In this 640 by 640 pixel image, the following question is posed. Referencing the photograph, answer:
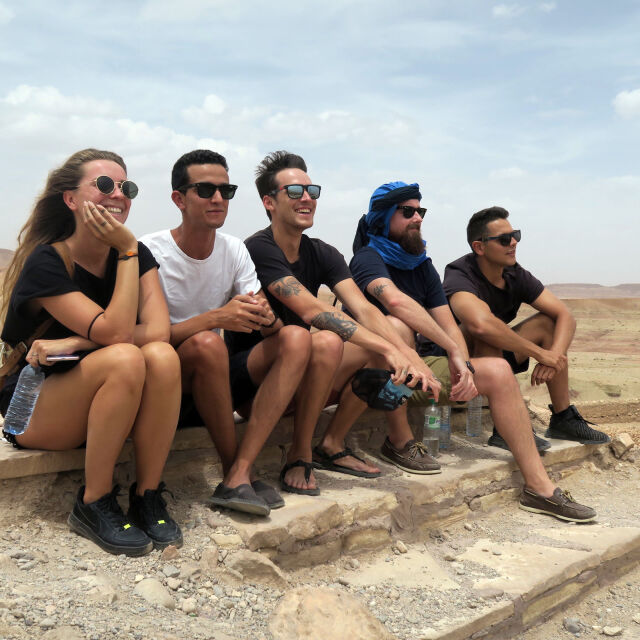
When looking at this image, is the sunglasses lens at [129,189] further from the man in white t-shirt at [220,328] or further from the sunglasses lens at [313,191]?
the sunglasses lens at [313,191]

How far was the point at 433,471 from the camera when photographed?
169 inches

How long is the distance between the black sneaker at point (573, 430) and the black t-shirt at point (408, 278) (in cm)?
155

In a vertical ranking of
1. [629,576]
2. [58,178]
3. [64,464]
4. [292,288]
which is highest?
[58,178]

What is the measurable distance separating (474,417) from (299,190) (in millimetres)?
2399

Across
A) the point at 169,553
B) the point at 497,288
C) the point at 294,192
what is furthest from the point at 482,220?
the point at 169,553

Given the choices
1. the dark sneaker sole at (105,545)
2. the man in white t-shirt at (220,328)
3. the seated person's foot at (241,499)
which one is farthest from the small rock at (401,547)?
the dark sneaker sole at (105,545)

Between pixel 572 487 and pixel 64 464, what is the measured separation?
3626mm

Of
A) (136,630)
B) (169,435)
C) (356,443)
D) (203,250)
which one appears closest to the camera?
(136,630)

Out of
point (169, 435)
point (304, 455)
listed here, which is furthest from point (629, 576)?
point (169, 435)

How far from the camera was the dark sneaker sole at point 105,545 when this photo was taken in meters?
2.94

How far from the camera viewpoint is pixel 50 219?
10.6 ft

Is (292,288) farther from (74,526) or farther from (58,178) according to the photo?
(74,526)

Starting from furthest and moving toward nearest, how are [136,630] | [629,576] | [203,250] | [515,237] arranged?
1. [515,237]
2. [629,576]
3. [203,250]
4. [136,630]

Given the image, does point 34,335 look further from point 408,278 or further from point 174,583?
point 408,278
